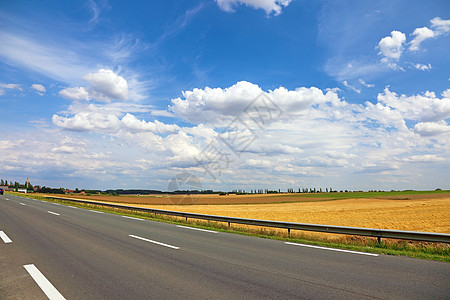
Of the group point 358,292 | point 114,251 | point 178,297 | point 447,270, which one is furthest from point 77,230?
point 447,270

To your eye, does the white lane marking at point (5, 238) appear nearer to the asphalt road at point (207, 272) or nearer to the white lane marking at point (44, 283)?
the asphalt road at point (207, 272)

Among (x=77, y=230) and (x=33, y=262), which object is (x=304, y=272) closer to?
(x=33, y=262)

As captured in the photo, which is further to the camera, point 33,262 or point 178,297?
point 33,262

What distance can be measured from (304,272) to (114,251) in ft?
17.2

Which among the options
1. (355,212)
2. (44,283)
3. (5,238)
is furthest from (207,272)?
(355,212)

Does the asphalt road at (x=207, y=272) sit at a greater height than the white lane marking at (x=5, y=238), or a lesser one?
lesser

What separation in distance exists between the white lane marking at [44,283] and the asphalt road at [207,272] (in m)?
0.03

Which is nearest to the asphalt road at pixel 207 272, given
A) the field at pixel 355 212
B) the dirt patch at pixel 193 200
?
the field at pixel 355 212

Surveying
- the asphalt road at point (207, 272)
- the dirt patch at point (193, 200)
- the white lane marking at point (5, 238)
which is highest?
the white lane marking at point (5, 238)

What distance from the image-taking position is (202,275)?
5.50 m

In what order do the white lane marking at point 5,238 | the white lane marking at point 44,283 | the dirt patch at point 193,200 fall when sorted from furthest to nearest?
the dirt patch at point 193,200 → the white lane marking at point 5,238 → the white lane marking at point 44,283

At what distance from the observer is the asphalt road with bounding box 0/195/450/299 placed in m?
4.52

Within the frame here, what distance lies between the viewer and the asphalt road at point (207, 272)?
4.52m

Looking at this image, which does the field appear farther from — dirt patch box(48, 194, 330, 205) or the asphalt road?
the asphalt road
